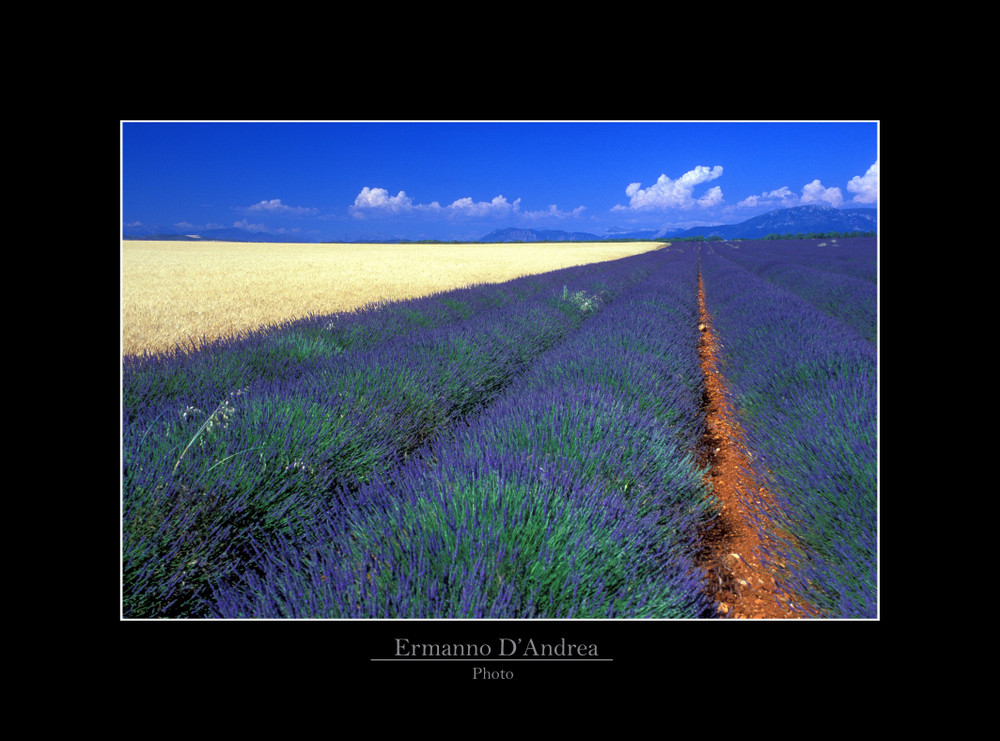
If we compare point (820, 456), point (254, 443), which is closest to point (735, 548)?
point (820, 456)

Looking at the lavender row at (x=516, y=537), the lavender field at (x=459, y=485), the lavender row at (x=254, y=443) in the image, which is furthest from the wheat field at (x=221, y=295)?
the lavender row at (x=516, y=537)

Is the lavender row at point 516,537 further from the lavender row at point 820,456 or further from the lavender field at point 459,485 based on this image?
the lavender row at point 820,456

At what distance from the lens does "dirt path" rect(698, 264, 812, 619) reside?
1.60 m

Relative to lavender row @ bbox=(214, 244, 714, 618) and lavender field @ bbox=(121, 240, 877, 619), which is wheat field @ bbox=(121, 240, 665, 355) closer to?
lavender field @ bbox=(121, 240, 877, 619)

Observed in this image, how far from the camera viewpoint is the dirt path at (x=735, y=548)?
160 centimetres

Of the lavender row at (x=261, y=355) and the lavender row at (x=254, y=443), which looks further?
the lavender row at (x=261, y=355)

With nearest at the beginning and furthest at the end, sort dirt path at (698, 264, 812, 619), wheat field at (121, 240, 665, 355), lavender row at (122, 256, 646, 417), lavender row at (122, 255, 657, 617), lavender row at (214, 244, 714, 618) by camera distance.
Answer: lavender row at (214, 244, 714, 618) < lavender row at (122, 255, 657, 617) < dirt path at (698, 264, 812, 619) < lavender row at (122, 256, 646, 417) < wheat field at (121, 240, 665, 355)

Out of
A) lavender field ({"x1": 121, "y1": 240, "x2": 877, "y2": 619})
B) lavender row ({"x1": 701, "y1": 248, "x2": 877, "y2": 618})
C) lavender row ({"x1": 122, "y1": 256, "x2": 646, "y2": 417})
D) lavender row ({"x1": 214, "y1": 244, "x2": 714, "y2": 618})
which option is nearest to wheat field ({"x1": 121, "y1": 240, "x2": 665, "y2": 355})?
lavender row ({"x1": 122, "y1": 256, "x2": 646, "y2": 417})

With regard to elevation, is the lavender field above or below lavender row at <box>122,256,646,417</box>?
below

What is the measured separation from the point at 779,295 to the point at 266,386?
6.65 m

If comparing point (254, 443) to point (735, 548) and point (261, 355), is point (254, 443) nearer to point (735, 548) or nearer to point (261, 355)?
point (261, 355)

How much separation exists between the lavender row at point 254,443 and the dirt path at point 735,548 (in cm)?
141
